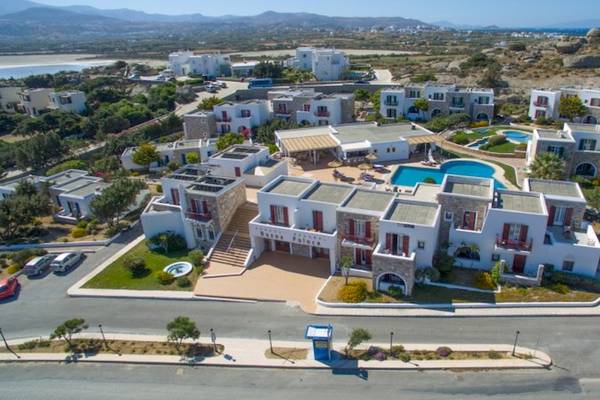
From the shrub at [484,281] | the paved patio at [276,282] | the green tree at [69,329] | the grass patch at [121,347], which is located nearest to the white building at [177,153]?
the paved patio at [276,282]

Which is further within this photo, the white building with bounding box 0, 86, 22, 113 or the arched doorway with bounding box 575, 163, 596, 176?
the white building with bounding box 0, 86, 22, 113

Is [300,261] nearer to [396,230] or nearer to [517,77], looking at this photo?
[396,230]

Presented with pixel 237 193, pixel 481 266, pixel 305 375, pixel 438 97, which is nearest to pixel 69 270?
pixel 237 193

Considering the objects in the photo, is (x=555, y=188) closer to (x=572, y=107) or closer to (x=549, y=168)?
(x=549, y=168)

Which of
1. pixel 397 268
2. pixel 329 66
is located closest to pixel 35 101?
pixel 329 66

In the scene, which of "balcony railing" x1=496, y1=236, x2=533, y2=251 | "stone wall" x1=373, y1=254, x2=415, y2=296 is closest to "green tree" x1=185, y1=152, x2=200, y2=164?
"stone wall" x1=373, y1=254, x2=415, y2=296

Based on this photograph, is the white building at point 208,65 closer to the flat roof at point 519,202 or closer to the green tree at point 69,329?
the flat roof at point 519,202

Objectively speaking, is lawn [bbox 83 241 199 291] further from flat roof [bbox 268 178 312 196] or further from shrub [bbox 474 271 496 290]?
shrub [bbox 474 271 496 290]
